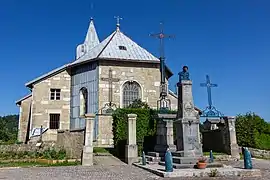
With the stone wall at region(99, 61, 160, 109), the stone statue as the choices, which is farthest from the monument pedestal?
the stone wall at region(99, 61, 160, 109)

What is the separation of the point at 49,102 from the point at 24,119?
13.8 ft

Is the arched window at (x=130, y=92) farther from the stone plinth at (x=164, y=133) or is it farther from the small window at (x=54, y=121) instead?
the stone plinth at (x=164, y=133)

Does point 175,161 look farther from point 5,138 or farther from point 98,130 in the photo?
point 5,138

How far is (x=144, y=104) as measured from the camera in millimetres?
21938

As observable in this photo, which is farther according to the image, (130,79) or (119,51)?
(119,51)

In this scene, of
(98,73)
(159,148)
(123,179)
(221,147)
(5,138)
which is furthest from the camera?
(5,138)

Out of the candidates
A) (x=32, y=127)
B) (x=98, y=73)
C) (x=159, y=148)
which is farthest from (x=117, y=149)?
(x=32, y=127)

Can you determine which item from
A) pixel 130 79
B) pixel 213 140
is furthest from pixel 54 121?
pixel 213 140

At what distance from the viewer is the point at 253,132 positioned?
18656mm

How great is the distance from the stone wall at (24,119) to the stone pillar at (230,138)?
18224 millimetres

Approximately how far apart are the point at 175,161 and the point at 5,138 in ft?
97.1

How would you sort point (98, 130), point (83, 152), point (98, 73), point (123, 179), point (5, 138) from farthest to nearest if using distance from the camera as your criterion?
1. point (5, 138)
2. point (98, 73)
3. point (98, 130)
4. point (83, 152)
5. point (123, 179)

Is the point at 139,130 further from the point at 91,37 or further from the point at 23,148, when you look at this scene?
the point at 91,37

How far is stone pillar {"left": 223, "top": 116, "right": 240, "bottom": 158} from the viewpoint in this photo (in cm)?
Result: 1614
